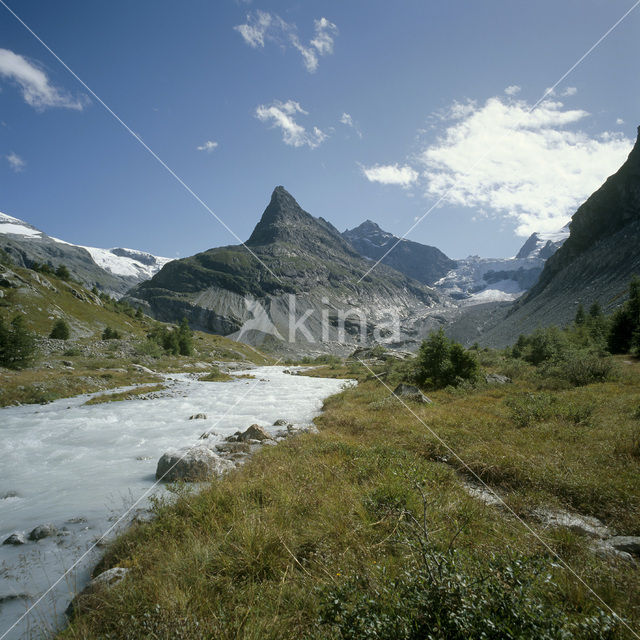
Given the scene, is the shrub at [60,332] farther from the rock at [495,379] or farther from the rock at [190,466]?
the rock at [495,379]

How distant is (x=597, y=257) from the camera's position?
10250cm

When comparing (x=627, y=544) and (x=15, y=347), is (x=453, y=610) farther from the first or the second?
(x=15, y=347)

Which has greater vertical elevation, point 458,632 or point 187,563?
point 458,632

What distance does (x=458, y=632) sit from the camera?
2354 millimetres

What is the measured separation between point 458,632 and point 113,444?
12.7 m

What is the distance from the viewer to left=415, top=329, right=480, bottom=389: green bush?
1933cm

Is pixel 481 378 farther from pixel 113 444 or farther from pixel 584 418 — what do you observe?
pixel 113 444

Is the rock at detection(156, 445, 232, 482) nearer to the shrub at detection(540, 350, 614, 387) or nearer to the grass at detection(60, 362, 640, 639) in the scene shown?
the grass at detection(60, 362, 640, 639)

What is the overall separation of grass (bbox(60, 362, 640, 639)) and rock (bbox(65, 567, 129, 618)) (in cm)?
16

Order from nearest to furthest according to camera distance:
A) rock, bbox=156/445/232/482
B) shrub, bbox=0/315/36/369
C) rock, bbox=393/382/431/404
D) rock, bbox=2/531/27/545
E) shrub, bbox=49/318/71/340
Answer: rock, bbox=2/531/27/545, rock, bbox=156/445/232/482, rock, bbox=393/382/431/404, shrub, bbox=0/315/36/369, shrub, bbox=49/318/71/340

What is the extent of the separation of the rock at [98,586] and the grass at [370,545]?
16 cm

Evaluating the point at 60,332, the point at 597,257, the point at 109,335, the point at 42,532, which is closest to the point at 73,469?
the point at 42,532

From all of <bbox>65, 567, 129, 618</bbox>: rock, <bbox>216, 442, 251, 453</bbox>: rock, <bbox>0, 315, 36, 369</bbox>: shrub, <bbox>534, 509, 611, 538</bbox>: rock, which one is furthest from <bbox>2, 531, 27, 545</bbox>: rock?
<bbox>0, 315, 36, 369</bbox>: shrub

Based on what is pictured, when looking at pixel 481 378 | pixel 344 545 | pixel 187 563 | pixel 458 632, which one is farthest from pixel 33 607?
pixel 481 378
